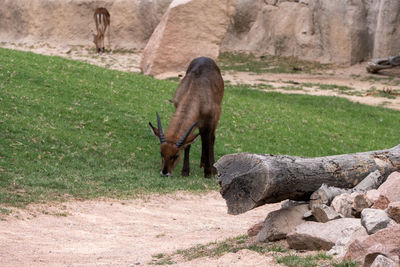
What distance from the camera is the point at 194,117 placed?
39.0 feet

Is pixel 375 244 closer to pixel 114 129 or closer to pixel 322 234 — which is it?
pixel 322 234

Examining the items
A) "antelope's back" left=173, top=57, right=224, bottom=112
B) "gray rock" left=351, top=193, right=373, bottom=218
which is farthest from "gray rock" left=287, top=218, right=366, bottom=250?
"antelope's back" left=173, top=57, right=224, bottom=112

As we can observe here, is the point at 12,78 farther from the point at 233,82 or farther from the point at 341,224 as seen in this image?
the point at 341,224

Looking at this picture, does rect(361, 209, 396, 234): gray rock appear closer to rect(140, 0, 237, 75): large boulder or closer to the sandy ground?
the sandy ground

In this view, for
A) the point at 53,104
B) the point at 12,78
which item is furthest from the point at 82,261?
the point at 12,78

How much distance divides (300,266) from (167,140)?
639 centimetres

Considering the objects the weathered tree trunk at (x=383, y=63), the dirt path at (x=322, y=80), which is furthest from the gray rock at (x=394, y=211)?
the weathered tree trunk at (x=383, y=63)

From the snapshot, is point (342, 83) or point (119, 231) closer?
point (119, 231)

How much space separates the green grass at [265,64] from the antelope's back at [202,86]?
15.4 meters

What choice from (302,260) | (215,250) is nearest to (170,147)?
(215,250)

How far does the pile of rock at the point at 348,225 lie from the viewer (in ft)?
16.9

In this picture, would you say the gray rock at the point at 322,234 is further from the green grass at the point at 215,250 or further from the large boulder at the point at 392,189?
the large boulder at the point at 392,189

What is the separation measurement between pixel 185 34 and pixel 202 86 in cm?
1346

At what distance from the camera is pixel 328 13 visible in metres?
30.3
